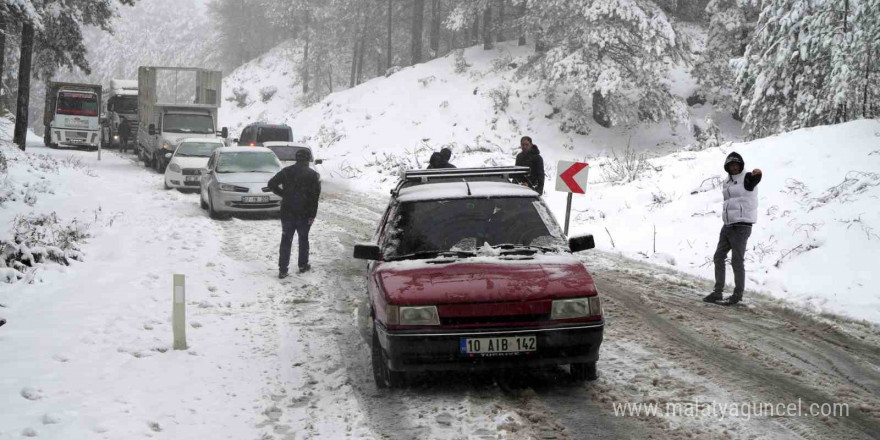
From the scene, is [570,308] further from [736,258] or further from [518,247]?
[736,258]

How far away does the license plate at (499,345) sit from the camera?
5.19 m

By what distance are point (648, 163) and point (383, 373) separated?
14.7 m

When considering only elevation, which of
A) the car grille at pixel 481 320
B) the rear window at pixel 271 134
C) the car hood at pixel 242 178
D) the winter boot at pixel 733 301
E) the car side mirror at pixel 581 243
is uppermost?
the rear window at pixel 271 134

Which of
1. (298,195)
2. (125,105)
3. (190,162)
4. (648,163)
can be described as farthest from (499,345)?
(125,105)

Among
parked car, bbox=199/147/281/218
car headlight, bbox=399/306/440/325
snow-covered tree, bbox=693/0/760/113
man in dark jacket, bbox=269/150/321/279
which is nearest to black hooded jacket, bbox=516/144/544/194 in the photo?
man in dark jacket, bbox=269/150/321/279

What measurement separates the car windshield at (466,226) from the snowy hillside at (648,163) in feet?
14.5

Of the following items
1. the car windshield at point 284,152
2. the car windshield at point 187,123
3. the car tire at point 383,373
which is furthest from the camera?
the car windshield at point 187,123

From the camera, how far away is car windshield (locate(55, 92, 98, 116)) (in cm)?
3638

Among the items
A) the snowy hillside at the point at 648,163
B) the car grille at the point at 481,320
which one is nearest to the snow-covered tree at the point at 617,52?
the snowy hillside at the point at 648,163

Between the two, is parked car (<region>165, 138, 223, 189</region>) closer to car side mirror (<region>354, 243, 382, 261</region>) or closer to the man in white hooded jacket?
the man in white hooded jacket

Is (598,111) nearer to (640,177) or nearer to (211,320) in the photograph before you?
(640,177)

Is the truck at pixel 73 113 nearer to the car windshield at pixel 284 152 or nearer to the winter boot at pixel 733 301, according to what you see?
the car windshield at pixel 284 152

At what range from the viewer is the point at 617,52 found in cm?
2831

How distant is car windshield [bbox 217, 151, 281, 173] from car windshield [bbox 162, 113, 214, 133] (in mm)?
10619
